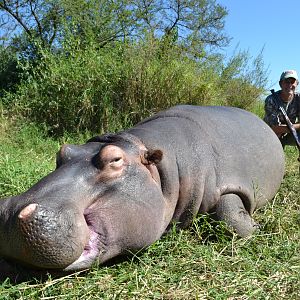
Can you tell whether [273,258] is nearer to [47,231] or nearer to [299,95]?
[47,231]

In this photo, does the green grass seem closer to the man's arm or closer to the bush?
the man's arm

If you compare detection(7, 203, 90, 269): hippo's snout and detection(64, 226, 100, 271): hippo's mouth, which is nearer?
detection(7, 203, 90, 269): hippo's snout

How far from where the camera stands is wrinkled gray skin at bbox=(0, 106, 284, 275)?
2.10 metres

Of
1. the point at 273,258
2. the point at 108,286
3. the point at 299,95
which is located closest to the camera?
the point at 108,286

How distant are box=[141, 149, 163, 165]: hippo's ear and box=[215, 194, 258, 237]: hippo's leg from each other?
673 mm

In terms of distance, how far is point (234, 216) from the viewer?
10.3ft

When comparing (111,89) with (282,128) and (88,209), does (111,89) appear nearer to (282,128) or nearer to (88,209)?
(282,128)

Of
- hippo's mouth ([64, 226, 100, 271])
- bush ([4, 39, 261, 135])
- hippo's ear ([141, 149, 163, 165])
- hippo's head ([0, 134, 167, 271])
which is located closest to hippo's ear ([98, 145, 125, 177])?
hippo's head ([0, 134, 167, 271])

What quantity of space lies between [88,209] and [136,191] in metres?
0.29

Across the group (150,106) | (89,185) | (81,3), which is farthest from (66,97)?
(89,185)

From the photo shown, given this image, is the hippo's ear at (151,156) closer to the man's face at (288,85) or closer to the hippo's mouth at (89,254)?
the hippo's mouth at (89,254)

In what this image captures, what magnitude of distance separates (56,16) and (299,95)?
21.7 ft

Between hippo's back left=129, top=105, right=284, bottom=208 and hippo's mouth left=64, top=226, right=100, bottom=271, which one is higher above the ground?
hippo's back left=129, top=105, right=284, bottom=208

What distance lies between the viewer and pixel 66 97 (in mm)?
8078
